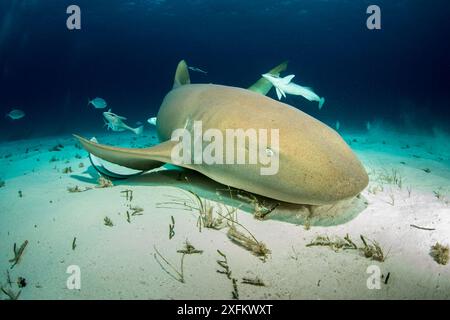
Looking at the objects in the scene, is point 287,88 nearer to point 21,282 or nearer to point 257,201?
point 257,201

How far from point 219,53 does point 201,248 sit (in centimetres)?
9940

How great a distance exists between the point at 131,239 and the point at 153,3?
A: 159ft

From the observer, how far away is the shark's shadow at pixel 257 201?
326 centimetres

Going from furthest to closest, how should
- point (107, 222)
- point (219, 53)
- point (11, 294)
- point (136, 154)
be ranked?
point (219, 53) → point (136, 154) → point (107, 222) → point (11, 294)

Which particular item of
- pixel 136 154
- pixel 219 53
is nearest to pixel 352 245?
pixel 136 154

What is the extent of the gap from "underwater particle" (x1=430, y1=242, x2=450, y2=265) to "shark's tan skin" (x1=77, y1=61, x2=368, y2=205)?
0.82m

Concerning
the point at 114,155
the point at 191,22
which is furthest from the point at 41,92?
the point at 114,155

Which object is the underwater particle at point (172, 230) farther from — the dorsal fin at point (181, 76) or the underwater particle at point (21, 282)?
the dorsal fin at point (181, 76)

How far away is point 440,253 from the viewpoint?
255cm

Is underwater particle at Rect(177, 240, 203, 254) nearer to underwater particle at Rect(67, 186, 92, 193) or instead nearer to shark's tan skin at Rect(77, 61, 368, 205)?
shark's tan skin at Rect(77, 61, 368, 205)

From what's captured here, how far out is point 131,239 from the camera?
9.68ft

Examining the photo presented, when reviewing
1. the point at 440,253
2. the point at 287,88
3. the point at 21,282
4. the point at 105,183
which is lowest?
the point at 105,183

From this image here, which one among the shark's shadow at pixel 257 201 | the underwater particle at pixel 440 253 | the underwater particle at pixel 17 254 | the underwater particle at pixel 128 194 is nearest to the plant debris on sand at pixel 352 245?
the shark's shadow at pixel 257 201

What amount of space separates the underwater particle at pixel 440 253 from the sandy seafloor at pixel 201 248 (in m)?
0.05
